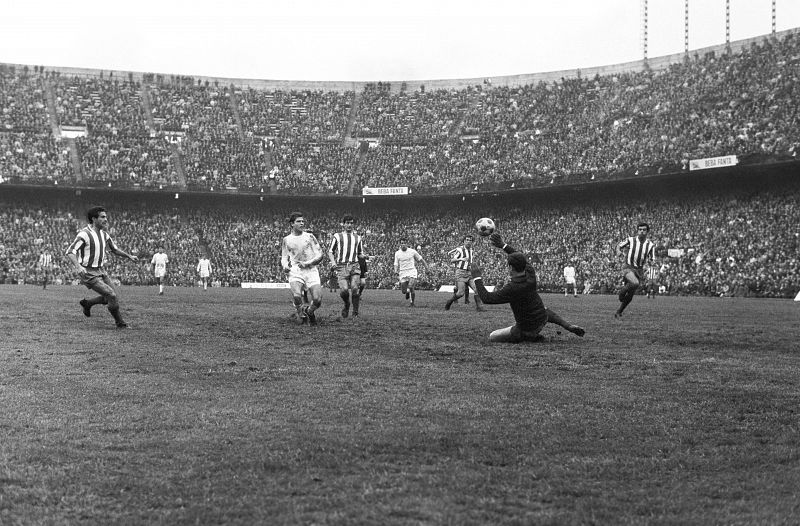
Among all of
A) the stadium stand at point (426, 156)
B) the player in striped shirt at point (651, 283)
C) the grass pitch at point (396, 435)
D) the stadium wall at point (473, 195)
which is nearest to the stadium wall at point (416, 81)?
the stadium stand at point (426, 156)

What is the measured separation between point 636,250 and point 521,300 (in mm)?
8734

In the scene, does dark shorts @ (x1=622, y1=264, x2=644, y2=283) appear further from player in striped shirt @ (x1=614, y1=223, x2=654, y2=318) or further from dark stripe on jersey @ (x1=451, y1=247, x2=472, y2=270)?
dark stripe on jersey @ (x1=451, y1=247, x2=472, y2=270)

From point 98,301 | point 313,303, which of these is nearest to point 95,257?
point 98,301

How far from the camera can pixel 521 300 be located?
1176cm

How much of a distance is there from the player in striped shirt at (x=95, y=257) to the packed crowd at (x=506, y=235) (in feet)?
104

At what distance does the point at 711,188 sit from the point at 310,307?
3693 centimetres

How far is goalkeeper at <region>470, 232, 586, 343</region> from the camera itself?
37.7 feet

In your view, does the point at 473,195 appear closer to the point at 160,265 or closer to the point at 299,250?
the point at 160,265

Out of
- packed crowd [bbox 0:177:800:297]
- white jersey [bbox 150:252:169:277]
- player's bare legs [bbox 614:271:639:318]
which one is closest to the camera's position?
player's bare legs [bbox 614:271:639:318]

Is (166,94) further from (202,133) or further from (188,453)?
(188,453)

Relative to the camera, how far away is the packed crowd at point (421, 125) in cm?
4738

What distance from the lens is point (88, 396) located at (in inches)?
283

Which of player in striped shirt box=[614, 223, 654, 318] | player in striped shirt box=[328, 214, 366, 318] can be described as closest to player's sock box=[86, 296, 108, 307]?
player in striped shirt box=[328, 214, 366, 318]

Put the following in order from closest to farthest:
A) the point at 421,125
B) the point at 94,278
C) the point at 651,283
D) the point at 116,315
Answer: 1. the point at 116,315
2. the point at 94,278
3. the point at 651,283
4. the point at 421,125
